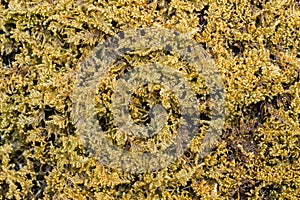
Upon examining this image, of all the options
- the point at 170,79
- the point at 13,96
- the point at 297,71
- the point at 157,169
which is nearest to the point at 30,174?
the point at 13,96

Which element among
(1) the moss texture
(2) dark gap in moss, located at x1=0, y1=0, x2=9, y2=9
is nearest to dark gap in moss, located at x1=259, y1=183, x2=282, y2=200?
(1) the moss texture

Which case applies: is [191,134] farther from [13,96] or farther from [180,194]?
[13,96]

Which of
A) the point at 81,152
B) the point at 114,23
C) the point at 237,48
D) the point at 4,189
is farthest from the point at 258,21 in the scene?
the point at 4,189

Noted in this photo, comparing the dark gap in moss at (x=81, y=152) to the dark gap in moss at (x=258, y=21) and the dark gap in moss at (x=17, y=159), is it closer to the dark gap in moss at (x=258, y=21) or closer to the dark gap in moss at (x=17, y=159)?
the dark gap in moss at (x=17, y=159)

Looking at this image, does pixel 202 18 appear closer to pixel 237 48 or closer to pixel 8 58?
pixel 237 48

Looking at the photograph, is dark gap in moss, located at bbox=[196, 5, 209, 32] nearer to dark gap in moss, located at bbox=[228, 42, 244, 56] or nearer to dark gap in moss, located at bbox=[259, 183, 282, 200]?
dark gap in moss, located at bbox=[228, 42, 244, 56]

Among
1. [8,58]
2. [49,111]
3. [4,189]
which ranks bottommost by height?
[4,189]

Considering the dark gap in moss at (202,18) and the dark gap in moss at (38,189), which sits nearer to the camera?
the dark gap in moss at (202,18)

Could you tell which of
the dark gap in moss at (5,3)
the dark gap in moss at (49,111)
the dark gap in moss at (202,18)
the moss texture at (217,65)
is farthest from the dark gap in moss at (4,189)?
the dark gap in moss at (202,18)
